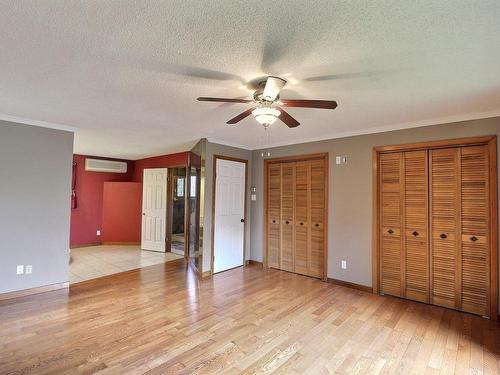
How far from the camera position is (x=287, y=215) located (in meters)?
4.73

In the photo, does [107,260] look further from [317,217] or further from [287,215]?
[317,217]

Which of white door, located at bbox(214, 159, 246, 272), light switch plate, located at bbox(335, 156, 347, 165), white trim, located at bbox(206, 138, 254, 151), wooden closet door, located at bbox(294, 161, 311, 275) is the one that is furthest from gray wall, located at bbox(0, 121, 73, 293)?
light switch plate, located at bbox(335, 156, 347, 165)

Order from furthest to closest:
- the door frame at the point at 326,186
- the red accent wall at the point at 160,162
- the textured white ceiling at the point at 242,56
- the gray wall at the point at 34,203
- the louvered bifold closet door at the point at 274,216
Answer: the red accent wall at the point at 160,162 → the louvered bifold closet door at the point at 274,216 → the door frame at the point at 326,186 → the gray wall at the point at 34,203 → the textured white ceiling at the point at 242,56

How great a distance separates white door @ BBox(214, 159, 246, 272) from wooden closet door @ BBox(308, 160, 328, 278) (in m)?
1.33

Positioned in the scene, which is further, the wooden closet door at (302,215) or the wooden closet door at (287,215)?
the wooden closet door at (287,215)

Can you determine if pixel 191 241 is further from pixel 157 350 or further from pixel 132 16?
pixel 132 16

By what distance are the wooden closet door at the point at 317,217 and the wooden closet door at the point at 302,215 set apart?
0.06m

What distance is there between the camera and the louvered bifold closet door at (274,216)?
191 inches

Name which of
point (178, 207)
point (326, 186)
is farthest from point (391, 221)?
point (178, 207)

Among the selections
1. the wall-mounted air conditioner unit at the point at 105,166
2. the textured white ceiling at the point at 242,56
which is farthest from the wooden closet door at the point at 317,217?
the wall-mounted air conditioner unit at the point at 105,166

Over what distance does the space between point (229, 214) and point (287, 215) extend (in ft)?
3.41

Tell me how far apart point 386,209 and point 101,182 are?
6448 mm

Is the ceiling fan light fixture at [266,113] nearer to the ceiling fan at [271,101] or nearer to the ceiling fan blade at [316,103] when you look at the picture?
the ceiling fan at [271,101]

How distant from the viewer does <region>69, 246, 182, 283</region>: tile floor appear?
14.7 ft
